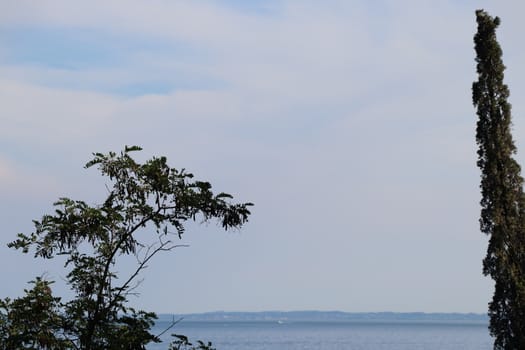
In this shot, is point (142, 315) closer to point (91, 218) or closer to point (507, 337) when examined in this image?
point (91, 218)

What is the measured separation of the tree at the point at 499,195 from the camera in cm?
2675

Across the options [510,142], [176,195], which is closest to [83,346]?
[176,195]

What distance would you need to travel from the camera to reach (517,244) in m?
27.2

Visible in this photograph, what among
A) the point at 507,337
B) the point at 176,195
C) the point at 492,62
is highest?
the point at 492,62

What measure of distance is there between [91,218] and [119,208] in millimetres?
330

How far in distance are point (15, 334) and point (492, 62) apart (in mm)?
25779

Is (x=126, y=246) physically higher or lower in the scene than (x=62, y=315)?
higher

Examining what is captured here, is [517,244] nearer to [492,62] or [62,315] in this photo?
[492,62]

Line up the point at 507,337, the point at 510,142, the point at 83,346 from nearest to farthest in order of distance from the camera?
the point at 83,346 < the point at 507,337 < the point at 510,142

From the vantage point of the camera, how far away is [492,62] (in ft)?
97.9

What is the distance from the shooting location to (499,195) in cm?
2780

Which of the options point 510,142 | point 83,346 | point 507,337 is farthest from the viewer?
point 510,142

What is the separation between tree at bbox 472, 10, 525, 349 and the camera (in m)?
26.8

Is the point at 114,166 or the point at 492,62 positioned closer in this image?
the point at 114,166
